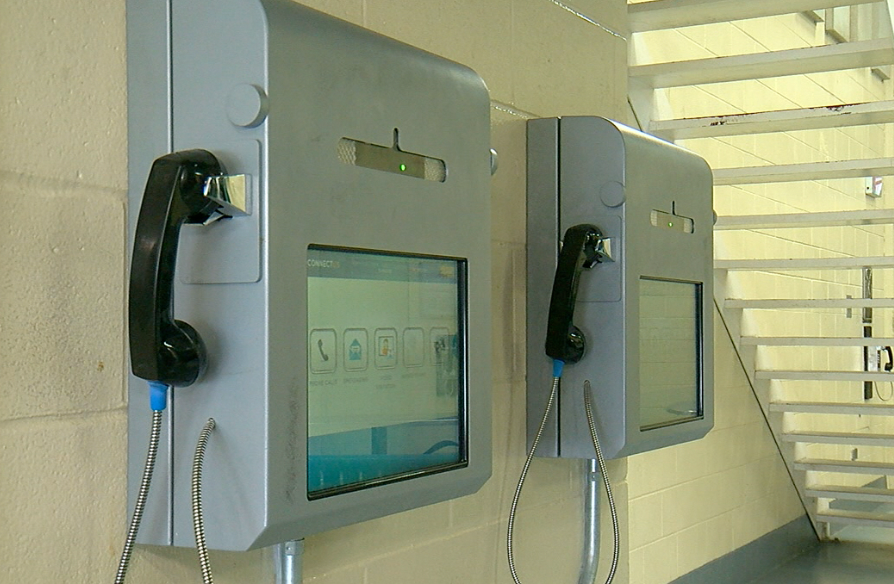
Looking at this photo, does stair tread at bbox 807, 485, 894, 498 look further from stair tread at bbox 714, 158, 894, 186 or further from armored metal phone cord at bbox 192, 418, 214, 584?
armored metal phone cord at bbox 192, 418, 214, 584

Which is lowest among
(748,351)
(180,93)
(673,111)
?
(748,351)

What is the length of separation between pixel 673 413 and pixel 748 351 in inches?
71.4

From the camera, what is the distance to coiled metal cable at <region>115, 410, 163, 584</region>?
1.04 meters

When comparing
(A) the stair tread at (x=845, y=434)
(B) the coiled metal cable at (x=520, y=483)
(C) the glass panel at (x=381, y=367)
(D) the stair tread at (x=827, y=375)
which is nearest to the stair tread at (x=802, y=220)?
(D) the stair tread at (x=827, y=375)

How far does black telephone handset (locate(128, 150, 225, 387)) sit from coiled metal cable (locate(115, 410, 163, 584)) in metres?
0.05

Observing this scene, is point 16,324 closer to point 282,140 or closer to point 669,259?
point 282,140

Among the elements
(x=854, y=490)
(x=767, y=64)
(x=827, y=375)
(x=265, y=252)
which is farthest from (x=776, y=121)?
(x=265, y=252)

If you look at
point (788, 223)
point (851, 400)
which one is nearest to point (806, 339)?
point (788, 223)

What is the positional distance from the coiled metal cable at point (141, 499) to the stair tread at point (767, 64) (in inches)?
79.6

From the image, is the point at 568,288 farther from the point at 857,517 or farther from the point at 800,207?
the point at 800,207

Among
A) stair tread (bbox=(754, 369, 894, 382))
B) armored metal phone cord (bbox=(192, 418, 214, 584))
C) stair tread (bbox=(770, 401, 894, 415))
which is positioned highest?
armored metal phone cord (bbox=(192, 418, 214, 584))

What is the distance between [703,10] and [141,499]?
6.88ft

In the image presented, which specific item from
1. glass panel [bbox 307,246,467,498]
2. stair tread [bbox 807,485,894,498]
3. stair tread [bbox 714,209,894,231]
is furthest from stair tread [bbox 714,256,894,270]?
glass panel [bbox 307,246,467,498]

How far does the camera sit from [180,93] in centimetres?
113
